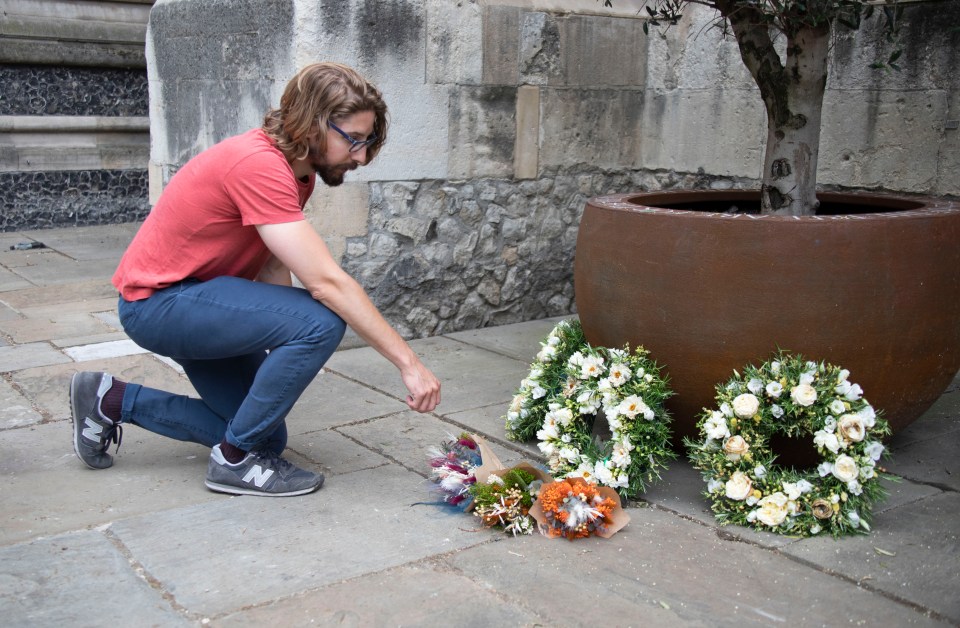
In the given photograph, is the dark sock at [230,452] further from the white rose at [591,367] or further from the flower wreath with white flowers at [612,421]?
the white rose at [591,367]

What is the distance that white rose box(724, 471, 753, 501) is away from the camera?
2.58m

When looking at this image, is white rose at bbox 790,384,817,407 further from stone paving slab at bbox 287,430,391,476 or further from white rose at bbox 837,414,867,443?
stone paving slab at bbox 287,430,391,476

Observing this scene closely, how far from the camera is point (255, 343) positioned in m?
2.67

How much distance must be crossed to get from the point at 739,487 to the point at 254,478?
1.32m

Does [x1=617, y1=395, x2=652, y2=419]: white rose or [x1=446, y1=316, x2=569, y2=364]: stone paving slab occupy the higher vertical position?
[x1=617, y1=395, x2=652, y2=419]: white rose

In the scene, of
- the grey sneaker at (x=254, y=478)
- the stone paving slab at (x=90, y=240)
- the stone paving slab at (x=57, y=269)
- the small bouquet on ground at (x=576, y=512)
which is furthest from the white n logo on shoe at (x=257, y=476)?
the stone paving slab at (x=90, y=240)

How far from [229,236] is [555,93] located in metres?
2.56

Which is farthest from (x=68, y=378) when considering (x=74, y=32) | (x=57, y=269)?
(x=74, y=32)

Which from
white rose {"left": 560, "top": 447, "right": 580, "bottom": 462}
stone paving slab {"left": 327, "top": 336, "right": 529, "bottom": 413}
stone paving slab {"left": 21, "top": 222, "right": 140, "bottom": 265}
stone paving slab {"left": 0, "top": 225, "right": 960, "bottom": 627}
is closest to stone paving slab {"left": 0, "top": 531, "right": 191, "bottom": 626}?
stone paving slab {"left": 0, "top": 225, "right": 960, "bottom": 627}

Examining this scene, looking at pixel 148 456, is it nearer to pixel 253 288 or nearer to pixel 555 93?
pixel 253 288

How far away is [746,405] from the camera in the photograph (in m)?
2.59

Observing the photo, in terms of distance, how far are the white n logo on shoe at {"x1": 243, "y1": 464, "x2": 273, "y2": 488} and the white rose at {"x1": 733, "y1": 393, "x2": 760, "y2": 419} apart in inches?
51.3

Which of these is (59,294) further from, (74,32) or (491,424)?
(74,32)

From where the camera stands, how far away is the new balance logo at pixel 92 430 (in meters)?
2.89
